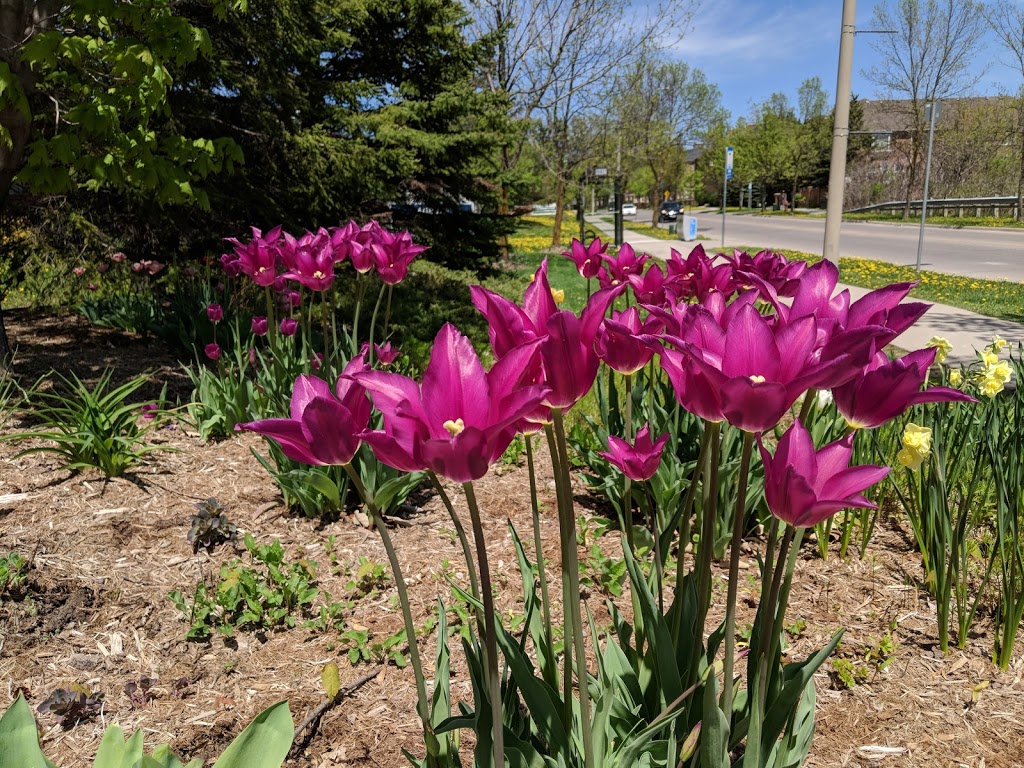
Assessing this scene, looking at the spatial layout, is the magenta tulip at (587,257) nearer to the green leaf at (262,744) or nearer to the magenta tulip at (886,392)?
the magenta tulip at (886,392)

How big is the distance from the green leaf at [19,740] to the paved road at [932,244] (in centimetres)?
1540

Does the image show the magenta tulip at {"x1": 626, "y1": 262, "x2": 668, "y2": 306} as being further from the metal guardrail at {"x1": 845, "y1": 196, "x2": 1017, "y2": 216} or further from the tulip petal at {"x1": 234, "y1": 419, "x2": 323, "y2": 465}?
the metal guardrail at {"x1": 845, "y1": 196, "x2": 1017, "y2": 216}

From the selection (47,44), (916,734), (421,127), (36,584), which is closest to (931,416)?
(916,734)

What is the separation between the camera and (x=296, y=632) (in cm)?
252

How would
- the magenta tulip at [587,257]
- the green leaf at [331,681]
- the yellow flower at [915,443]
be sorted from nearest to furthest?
the yellow flower at [915,443], the green leaf at [331,681], the magenta tulip at [587,257]

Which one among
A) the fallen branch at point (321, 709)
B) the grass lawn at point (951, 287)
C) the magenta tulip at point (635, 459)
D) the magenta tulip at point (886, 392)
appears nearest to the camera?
the magenta tulip at point (886, 392)

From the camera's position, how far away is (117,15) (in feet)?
11.8

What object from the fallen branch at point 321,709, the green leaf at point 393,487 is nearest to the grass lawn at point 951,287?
the green leaf at point 393,487

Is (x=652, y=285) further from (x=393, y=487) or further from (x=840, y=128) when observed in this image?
(x=840, y=128)

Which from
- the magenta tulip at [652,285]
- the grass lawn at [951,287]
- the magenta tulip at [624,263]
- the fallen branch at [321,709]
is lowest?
the fallen branch at [321,709]

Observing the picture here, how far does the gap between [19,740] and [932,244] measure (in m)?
23.9

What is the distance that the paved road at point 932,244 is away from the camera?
49.5 feet

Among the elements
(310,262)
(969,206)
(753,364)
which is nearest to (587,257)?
(310,262)

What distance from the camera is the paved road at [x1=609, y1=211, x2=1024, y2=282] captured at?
594 inches
